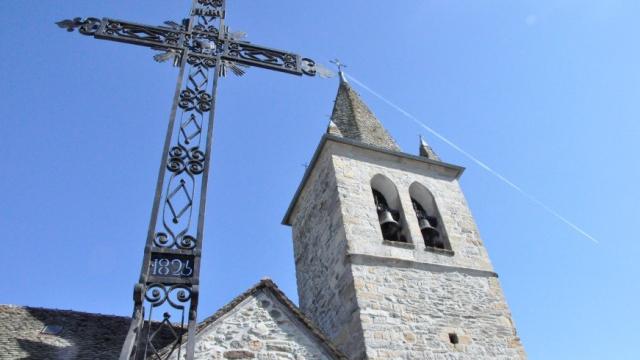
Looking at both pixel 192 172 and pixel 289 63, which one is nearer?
pixel 192 172

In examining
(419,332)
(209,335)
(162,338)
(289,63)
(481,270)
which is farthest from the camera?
(481,270)

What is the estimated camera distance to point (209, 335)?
5.32m

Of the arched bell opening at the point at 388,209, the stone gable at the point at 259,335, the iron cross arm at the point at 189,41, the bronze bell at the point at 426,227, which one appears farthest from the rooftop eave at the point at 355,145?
the iron cross arm at the point at 189,41

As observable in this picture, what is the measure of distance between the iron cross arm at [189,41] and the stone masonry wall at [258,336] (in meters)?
2.86

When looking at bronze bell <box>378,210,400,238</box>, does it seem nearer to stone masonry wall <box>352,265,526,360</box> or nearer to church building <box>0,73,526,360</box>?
church building <box>0,73,526,360</box>

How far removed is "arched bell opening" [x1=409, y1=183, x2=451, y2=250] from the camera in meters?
10.2

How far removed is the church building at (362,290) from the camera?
5.70 meters

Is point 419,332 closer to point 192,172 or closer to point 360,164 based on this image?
point 360,164

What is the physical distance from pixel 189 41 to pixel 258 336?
10.8 ft

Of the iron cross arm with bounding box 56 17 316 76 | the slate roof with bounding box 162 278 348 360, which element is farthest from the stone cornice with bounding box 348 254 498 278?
the iron cross arm with bounding box 56 17 316 76

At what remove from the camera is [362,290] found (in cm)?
822

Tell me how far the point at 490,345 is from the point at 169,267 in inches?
275

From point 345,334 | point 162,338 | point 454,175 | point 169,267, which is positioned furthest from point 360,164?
point 169,267

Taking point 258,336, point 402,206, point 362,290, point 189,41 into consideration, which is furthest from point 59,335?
point 402,206
